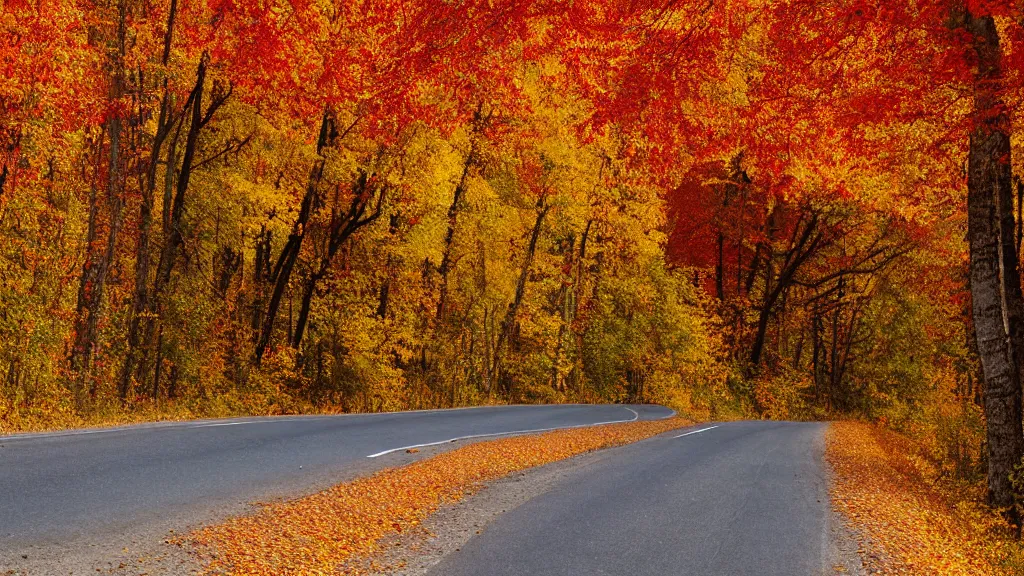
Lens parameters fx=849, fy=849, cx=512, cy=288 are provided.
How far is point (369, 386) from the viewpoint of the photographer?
28.2 metres

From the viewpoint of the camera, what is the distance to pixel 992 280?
12.5 m

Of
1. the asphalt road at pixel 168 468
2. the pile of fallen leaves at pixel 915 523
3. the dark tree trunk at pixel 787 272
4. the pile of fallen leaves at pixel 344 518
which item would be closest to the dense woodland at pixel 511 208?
the dark tree trunk at pixel 787 272

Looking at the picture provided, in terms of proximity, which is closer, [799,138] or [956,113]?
[956,113]

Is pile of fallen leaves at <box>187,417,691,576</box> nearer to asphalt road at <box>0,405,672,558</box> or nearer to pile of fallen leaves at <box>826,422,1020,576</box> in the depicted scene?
asphalt road at <box>0,405,672,558</box>

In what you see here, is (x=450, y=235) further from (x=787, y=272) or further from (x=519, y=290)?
(x=787, y=272)

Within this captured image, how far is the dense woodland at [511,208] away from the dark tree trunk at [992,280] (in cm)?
4

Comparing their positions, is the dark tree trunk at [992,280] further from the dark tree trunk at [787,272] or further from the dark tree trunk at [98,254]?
the dark tree trunk at [787,272]

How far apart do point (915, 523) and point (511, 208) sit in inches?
1068

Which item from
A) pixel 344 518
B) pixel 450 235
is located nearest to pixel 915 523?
pixel 344 518

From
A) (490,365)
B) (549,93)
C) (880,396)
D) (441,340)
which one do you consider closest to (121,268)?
(441,340)

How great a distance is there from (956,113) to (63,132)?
727 inches

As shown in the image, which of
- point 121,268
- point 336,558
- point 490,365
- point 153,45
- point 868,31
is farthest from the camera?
point 490,365

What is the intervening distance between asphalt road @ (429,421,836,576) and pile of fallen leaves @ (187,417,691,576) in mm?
1071

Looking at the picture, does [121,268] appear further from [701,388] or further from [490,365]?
[701,388]
